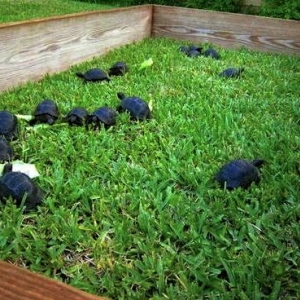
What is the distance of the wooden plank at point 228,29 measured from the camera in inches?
186

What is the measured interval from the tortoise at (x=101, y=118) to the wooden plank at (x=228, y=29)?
279 centimetres

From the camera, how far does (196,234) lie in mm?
1595

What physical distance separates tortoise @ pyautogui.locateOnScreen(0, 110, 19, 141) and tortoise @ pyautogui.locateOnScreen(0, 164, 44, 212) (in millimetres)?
536

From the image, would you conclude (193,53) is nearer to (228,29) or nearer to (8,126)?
(228,29)

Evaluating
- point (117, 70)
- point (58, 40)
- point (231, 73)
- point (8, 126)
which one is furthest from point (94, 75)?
point (8, 126)

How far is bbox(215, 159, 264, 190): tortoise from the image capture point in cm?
189

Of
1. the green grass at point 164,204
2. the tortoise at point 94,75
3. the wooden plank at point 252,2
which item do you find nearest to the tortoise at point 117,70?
the tortoise at point 94,75

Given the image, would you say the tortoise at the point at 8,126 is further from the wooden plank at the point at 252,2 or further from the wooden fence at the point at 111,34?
the wooden plank at the point at 252,2

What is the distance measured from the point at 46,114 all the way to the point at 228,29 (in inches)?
118

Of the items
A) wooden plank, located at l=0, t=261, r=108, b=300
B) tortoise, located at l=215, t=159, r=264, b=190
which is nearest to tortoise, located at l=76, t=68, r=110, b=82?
tortoise, located at l=215, t=159, r=264, b=190

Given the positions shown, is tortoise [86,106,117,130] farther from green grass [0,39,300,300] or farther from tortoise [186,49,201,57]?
tortoise [186,49,201,57]

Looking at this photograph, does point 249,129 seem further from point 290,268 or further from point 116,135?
point 290,268

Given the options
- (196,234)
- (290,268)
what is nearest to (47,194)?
(196,234)

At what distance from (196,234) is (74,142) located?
95cm
